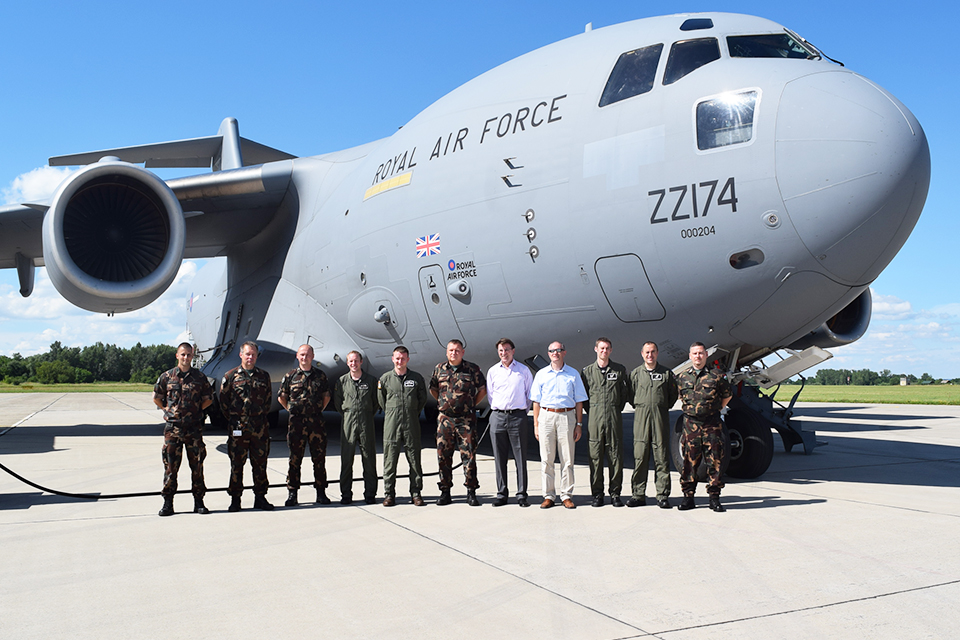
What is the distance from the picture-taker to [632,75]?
7.21 m

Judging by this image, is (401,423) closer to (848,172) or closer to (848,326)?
(848,172)

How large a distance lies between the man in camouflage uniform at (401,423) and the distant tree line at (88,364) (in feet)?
270

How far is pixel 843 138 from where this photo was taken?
6.06 meters

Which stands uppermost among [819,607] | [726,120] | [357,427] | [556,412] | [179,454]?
[726,120]

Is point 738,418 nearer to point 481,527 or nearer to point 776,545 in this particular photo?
point 776,545

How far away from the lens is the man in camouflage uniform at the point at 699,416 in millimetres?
6441

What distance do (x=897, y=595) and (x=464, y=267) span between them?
5.28 m

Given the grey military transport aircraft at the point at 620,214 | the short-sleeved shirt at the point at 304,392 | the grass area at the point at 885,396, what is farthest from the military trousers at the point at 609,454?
the grass area at the point at 885,396

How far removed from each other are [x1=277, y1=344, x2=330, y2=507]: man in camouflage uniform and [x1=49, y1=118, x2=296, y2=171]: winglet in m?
10.5

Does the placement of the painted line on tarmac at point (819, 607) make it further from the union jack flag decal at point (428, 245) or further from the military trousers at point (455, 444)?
the union jack flag decal at point (428, 245)

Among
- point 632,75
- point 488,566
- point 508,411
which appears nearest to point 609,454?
point 508,411

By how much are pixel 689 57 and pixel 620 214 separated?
65.0 inches

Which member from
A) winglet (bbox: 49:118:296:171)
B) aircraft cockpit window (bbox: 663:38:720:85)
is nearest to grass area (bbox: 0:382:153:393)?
winglet (bbox: 49:118:296:171)

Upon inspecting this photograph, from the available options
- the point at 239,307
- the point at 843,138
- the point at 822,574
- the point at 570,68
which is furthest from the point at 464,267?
the point at 239,307
